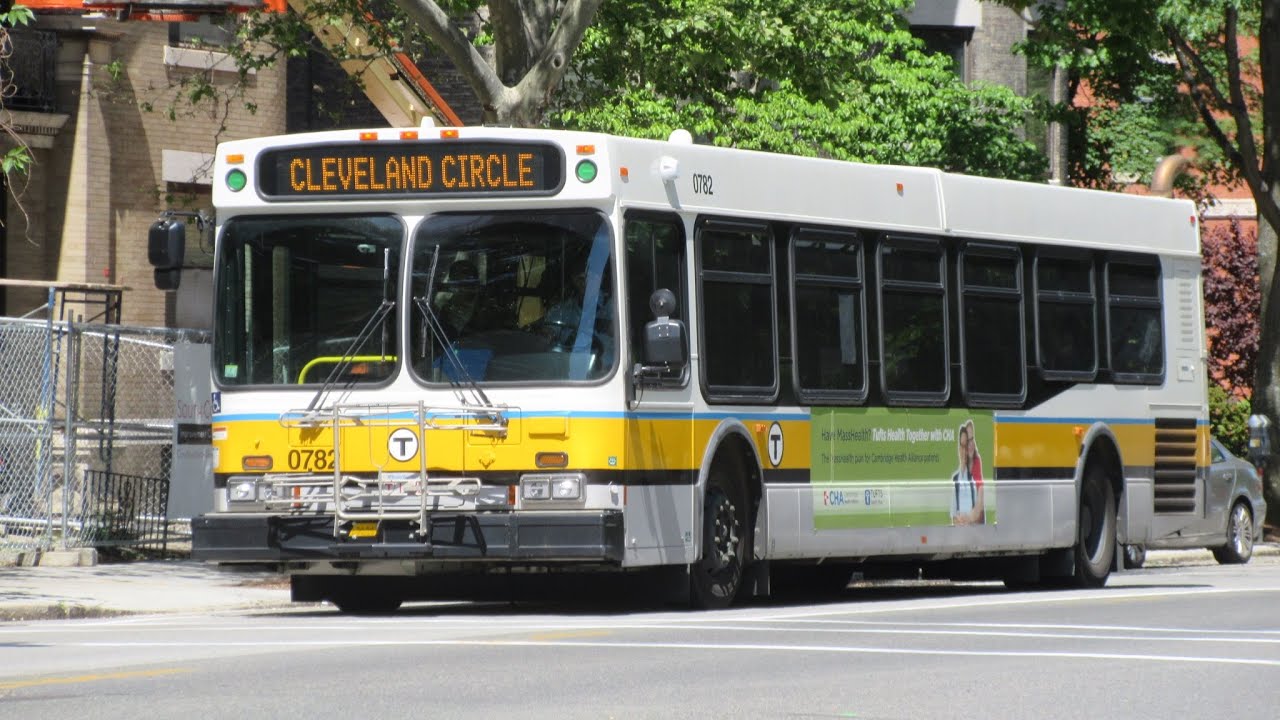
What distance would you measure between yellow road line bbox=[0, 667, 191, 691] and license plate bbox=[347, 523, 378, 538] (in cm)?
332

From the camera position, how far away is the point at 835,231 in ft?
51.4

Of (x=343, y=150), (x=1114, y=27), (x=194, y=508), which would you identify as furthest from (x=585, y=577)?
(x=1114, y=27)

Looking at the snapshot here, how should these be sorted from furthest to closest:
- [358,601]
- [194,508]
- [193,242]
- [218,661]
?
[193,242], [194,508], [358,601], [218,661]

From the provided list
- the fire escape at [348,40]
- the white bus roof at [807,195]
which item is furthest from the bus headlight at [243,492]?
the fire escape at [348,40]

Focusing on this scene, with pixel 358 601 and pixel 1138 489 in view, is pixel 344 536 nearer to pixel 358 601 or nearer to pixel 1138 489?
pixel 358 601

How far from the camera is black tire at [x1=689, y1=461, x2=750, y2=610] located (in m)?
14.4

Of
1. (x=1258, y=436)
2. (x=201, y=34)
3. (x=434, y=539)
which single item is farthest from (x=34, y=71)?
(x=1258, y=436)

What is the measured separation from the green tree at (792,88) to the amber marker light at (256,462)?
26.8ft

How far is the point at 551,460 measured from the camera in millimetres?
13344

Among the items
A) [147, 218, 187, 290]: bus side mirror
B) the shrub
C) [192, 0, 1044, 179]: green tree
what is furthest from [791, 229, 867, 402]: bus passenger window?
the shrub

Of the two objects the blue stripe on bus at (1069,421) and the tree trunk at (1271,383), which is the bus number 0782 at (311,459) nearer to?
the blue stripe on bus at (1069,421)

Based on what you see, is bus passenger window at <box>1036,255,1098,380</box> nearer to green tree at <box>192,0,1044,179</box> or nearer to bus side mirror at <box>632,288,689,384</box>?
green tree at <box>192,0,1044,179</box>

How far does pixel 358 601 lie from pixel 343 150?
323 cm

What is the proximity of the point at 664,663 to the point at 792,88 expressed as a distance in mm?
15459
